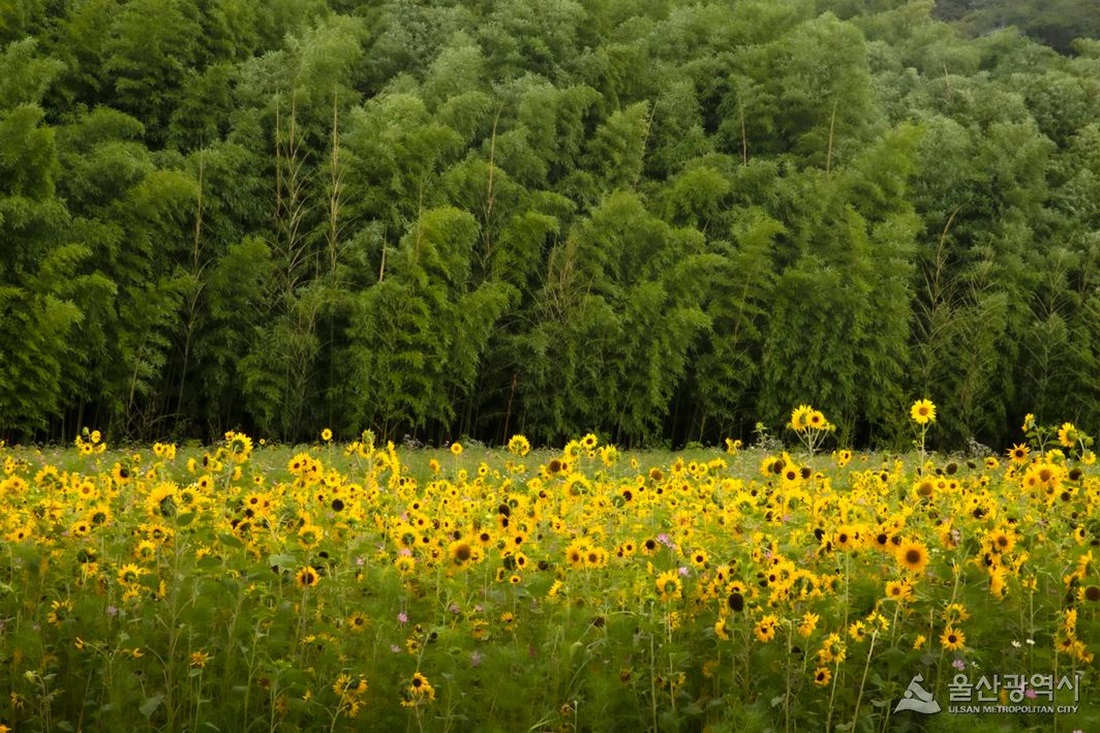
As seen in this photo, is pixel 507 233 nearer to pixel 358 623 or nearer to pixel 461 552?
pixel 358 623

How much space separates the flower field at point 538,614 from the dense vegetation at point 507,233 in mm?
11112

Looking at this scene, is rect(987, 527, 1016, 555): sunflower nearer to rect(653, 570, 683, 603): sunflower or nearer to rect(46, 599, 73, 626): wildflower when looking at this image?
rect(653, 570, 683, 603): sunflower

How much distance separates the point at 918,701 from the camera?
263 centimetres

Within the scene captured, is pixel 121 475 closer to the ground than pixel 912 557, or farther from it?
closer to the ground

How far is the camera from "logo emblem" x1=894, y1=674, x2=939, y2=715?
103 inches

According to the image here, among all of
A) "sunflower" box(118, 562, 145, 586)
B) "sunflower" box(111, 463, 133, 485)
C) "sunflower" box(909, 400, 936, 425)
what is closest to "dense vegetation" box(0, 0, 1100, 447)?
"sunflower" box(111, 463, 133, 485)

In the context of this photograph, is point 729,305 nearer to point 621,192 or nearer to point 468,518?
point 621,192

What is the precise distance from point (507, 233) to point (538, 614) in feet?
47.2

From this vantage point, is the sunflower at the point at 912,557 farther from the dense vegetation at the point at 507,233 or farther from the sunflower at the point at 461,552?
the dense vegetation at the point at 507,233

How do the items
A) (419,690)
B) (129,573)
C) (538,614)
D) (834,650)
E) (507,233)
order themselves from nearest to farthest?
(419,690), (834,650), (129,573), (538,614), (507,233)

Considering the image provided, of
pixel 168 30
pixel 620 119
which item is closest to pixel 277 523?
pixel 168 30

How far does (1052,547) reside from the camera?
323 centimetres

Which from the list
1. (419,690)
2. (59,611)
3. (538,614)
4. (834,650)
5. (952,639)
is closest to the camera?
(419,690)

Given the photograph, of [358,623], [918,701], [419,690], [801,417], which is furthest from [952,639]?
[358,623]
